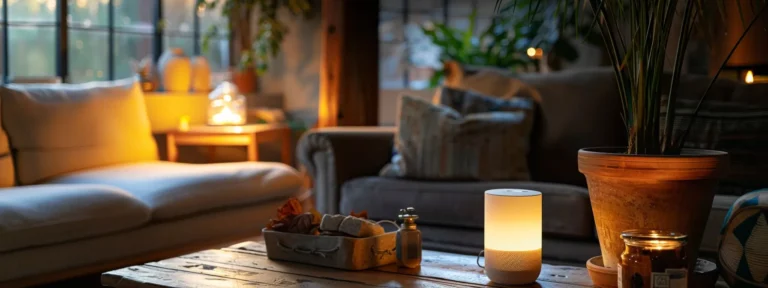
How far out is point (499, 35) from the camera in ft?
18.1

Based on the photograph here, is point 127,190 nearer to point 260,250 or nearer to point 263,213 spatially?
point 263,213

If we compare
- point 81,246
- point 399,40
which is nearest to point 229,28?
point 399,40

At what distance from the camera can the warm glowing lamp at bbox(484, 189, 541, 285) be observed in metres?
1.86

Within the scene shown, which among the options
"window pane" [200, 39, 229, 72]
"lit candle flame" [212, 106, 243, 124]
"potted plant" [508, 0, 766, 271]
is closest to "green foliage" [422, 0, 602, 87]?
"window pane" [200, 39, 229, 72]

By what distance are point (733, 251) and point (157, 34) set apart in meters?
4.00

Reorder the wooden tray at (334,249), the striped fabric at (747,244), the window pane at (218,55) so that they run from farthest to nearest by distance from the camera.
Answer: the window pane at (218,55) → the wooden tray at (334,249) → the striped fabric at (747,244)

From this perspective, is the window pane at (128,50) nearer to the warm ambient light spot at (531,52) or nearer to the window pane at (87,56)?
the window pane at (87,56)

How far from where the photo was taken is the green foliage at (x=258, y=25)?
5270mm

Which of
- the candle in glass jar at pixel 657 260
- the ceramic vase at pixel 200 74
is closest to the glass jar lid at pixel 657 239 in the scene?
the candle in glass jar at pixel 657 260

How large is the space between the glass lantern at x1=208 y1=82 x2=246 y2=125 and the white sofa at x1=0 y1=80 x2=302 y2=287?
669mm

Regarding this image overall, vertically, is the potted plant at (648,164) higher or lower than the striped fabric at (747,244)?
higher

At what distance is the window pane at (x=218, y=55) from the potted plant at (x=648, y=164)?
13.2 feet

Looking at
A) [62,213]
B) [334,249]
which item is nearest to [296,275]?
[334,249]

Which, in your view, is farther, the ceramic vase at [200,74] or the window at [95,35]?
the ceramic vase at [200,74]
